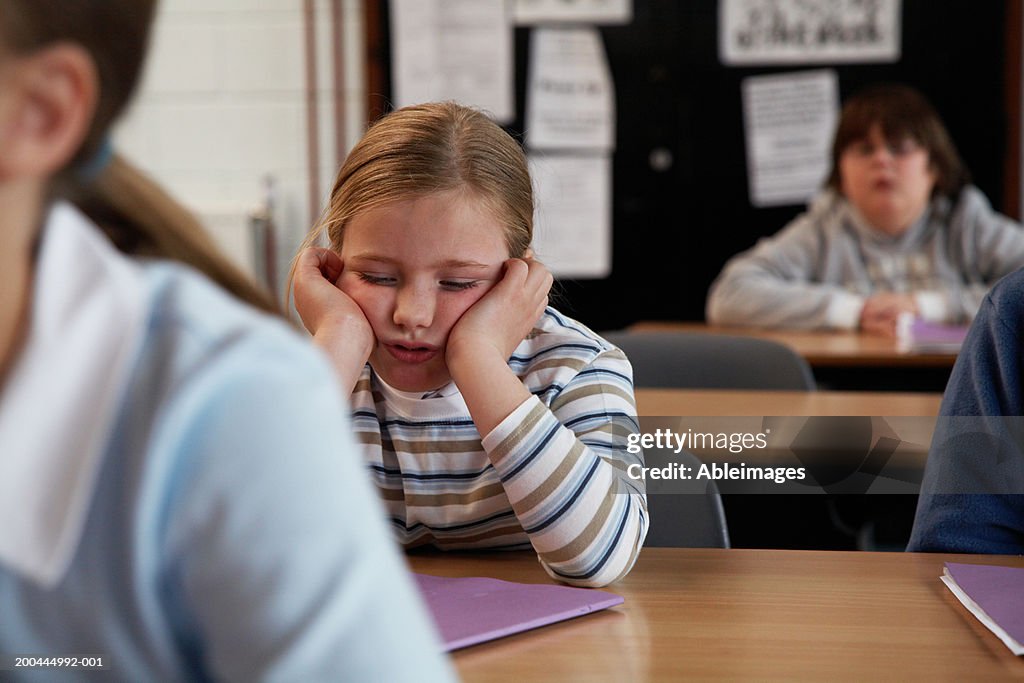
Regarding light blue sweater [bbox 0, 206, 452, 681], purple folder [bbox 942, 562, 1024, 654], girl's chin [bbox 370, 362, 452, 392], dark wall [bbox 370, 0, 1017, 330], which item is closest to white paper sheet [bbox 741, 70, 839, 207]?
dark wall [bbox 370, 0, 1017, 330]

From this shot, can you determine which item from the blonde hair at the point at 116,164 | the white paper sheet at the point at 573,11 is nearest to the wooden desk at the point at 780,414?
the blonde hair at the point at 116,164

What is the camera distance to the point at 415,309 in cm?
108

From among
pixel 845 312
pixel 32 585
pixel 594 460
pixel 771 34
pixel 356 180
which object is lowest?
pixel 845 312

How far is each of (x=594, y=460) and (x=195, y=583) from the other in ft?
2.03

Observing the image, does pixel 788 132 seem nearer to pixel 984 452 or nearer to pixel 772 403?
pixel 772 403

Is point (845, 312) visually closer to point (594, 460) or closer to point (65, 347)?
point (594, 460)

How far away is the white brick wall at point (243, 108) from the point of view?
3.91m

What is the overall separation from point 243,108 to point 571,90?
109 centimetres

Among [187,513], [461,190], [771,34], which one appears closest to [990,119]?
[771,34]

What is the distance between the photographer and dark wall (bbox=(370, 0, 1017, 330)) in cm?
373

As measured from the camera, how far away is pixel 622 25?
3.83 m

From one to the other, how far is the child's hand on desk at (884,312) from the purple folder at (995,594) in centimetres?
182

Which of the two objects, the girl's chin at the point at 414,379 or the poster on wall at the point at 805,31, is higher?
the poster on wall at the point at 805,31

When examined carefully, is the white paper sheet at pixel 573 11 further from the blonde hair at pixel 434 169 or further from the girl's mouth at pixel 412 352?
the girl's mouth at pixel 412 352
